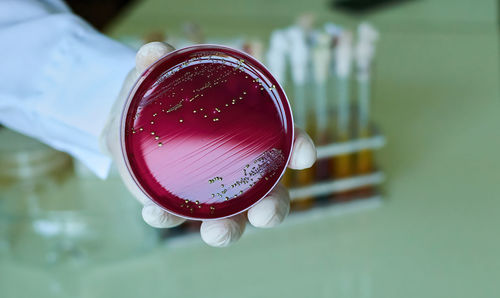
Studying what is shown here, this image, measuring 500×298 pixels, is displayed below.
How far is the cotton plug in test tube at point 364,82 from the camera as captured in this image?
1136mm

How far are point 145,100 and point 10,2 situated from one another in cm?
46

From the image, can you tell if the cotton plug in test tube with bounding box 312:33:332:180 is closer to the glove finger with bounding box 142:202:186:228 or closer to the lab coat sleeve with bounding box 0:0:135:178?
the lab coat sleeve with bounding box 0:0:135:178

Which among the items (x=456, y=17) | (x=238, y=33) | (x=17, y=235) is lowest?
(x=17, y=235)

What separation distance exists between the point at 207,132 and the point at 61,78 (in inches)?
14.6

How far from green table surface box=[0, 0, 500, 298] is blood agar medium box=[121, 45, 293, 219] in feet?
1.59

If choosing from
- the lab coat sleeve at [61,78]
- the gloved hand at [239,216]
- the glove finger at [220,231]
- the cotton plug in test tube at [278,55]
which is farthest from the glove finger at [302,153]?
the cotton plug in test tube at [278,55]

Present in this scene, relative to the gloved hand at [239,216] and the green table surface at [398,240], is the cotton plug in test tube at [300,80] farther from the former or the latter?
the gloved hand at [239,216]

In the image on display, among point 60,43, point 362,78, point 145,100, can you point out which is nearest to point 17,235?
point 60,43

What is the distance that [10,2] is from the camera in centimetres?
90

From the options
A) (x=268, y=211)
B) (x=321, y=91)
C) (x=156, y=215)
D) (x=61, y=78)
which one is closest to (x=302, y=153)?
(x=268, y=211)

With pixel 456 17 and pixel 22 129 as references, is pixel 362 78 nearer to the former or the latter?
pixel 22 129

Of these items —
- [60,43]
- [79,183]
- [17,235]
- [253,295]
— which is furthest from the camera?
[79,183]

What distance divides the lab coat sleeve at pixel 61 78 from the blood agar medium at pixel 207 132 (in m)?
0.23

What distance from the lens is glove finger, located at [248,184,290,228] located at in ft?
2.08
